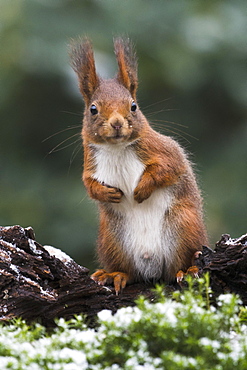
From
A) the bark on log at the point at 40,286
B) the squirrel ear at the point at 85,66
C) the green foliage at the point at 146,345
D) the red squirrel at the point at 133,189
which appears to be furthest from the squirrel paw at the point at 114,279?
the green foliage at the point at 146,345

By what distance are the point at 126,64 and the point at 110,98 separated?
21 cm

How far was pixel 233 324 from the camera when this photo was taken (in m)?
1.59

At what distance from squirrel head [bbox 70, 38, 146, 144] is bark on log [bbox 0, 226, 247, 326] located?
19.9 inches

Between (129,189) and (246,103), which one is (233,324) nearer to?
(129,189)

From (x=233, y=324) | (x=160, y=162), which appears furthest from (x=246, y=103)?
(x=233, y=324)

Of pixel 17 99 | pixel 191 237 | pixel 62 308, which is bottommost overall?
pixel 62 308

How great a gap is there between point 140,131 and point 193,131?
1.99 meters

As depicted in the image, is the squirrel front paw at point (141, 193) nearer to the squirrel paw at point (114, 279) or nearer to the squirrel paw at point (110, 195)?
the squirrel paw at point (110, 195)

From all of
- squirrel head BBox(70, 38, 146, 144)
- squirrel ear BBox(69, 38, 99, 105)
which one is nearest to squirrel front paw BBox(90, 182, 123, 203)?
squirrel head BBox(70, 38, 146, 144)

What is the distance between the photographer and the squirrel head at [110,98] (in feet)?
8.17

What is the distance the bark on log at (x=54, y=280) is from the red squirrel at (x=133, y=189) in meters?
0.31

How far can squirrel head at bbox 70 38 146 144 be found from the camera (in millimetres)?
2490

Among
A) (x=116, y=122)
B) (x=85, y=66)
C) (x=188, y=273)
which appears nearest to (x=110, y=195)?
(x=116, y=122)

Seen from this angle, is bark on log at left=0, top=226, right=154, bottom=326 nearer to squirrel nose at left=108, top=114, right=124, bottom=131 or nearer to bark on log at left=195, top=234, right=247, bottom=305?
bark on log at left=195, top=234, right=247, bottom=305
